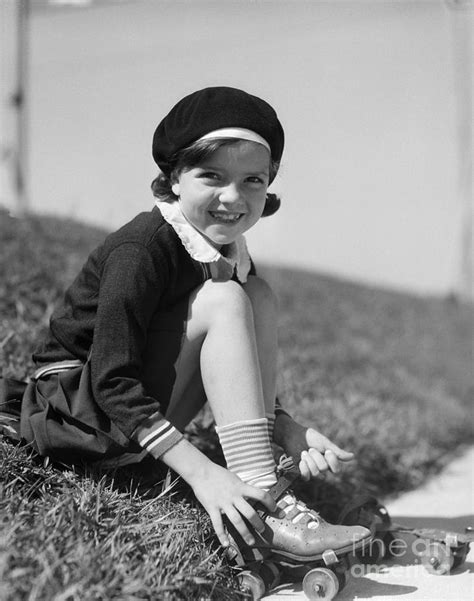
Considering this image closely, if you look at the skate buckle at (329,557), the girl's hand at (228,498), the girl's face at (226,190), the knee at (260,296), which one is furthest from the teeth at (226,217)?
the skate buckle at (329,557)

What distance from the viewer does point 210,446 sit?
7.72 ft

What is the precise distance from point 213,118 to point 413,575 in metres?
1.21

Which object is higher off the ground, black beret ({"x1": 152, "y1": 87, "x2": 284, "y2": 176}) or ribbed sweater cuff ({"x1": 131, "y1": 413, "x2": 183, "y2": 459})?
black beret ({"x1": 152, "y1": 87, "x2": 284, "y2": 176})

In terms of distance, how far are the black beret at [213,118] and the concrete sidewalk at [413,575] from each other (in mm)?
1042

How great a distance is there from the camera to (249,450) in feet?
5.96

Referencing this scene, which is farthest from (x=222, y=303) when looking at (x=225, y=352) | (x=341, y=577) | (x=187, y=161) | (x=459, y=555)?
(x=459, y=555)

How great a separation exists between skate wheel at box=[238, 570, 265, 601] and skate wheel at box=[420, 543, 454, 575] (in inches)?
18.8

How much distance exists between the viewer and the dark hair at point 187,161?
5.94ft

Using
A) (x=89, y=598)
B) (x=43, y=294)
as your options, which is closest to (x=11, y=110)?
(x=43, y=294)

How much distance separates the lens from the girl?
1.74 metres

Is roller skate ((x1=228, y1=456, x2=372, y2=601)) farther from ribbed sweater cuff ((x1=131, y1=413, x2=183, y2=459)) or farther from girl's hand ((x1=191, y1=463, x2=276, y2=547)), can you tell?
ribbed sweater cuff ((x1=131, y1=413, x2=183, y2=459))

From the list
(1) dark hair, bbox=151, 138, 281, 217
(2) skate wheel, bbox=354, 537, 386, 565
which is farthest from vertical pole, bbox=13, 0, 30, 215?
(2) skate wheel, bbox=354, 537, 386, 565

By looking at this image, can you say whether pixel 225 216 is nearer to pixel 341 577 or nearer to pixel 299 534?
pixel 299 534

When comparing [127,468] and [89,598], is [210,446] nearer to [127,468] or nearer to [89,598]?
[127,468]
